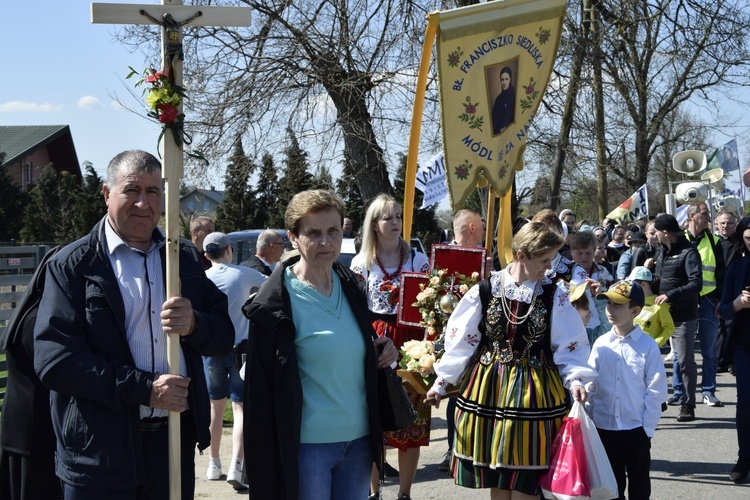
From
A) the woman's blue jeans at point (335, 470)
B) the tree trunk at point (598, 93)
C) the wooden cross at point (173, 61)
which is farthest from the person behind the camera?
the tree trunk at point (598, 93)

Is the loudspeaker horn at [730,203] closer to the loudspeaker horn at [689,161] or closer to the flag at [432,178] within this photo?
the loudspeaker horn at [689,161]

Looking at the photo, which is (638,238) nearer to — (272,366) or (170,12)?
(272,366)

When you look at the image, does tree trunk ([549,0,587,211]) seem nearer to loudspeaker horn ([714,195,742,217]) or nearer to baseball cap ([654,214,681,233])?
baseball cap ([654,214,681,233])

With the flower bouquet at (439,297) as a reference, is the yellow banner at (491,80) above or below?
above

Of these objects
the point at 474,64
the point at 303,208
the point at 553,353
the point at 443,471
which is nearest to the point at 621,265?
the point at 443,471

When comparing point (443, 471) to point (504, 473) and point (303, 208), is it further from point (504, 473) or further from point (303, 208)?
point (303, 208)

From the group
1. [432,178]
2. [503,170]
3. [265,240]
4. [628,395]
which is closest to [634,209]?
[432,178]

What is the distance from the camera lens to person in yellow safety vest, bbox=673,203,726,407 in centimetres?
941

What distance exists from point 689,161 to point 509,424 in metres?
16.8

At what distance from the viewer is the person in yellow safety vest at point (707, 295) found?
9.41 m

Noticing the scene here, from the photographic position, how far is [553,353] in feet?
14.8

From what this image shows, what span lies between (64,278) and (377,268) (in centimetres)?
326

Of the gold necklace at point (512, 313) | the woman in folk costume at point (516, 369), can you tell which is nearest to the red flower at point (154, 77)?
the woman in folk costume at point (516, 369)

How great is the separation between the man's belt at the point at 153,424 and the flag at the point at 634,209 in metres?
18.4
